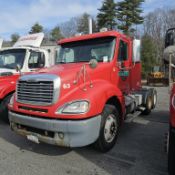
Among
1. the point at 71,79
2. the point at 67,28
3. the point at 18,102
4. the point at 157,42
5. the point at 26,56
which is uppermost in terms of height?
the point at 67,28

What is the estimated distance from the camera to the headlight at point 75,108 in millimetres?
4367

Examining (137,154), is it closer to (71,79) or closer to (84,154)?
(84,154)

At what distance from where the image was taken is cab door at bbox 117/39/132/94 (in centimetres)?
617

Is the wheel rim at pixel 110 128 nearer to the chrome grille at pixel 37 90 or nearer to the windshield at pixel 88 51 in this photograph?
the chrome grille at pixel 37 90

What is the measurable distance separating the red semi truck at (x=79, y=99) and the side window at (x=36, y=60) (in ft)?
6.68

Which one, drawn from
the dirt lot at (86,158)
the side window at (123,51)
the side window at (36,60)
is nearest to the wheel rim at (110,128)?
the dirt lot at (86,158)

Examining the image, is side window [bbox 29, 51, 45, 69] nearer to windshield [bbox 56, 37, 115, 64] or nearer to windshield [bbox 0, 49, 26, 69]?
windshield [bbox 0, 49, 26, 69]

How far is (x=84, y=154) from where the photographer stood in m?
5.05

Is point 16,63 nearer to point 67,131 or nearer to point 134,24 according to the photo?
point 67,131

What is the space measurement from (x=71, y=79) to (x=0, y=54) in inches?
184

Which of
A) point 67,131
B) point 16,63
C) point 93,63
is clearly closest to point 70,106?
point 67,131

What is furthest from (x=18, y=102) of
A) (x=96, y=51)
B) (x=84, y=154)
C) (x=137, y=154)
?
(x=137, y=154)

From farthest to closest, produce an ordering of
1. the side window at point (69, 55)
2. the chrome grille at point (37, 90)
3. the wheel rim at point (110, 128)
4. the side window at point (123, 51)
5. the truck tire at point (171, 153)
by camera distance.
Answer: the side window at point (69, 55) < the side window at point (123, 51) < the wheel rim at point (110, 128) < the chrome grille at point (37, 90) < the truck tire at point (171, 153)

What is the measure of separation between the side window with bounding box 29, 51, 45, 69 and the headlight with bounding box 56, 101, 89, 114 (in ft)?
13.1
